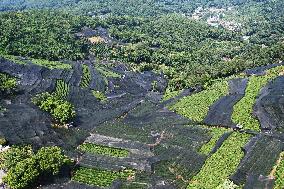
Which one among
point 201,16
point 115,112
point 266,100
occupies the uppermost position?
point 266,100

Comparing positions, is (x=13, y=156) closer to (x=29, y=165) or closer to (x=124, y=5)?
(x=29, y=165)

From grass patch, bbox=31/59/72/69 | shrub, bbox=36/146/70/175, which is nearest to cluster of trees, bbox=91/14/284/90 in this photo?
grass patch, bbox=31/59/72/69

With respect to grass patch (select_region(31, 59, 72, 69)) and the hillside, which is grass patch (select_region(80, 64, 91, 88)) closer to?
the hillside

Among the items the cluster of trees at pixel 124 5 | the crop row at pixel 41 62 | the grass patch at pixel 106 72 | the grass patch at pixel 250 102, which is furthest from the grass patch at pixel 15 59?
the cluster of trees at pixel 124 5

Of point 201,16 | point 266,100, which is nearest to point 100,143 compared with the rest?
point 266,100

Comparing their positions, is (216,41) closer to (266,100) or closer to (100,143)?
(266,100)

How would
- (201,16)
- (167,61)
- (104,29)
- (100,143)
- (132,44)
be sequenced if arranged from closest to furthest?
(100,143) < (167,61) < (132,44) < (104,29) < (201,16)
